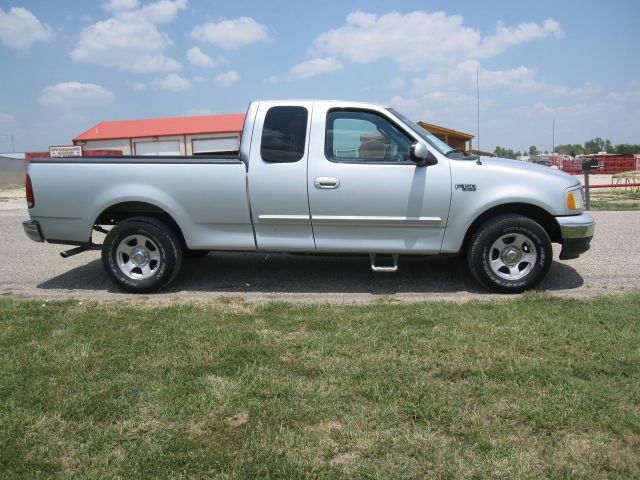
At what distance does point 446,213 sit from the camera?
215 inches

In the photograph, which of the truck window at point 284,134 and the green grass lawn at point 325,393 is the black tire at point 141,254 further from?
the truck window at point 284,134

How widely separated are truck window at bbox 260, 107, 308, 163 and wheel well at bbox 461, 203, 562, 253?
1960 mm

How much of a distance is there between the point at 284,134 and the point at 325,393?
124 inches

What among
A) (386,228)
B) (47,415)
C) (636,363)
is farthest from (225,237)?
(636,363)

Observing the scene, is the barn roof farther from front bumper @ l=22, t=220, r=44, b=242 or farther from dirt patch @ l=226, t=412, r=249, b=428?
dirt patch @ l=226, t=412, r=249, b=428

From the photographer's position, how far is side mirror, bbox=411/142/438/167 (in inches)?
206

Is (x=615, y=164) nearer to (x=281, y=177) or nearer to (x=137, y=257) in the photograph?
(x=281, y=177)

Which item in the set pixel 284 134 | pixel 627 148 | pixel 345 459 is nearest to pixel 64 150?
pixel 284 134

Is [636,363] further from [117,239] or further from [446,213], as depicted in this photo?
[117,239]

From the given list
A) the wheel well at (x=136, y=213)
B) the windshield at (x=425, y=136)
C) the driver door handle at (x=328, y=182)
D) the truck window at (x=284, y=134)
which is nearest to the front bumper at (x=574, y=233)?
the windshield at (x=425, y=136)

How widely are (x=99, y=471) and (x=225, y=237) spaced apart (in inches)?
133

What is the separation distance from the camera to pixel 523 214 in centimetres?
563

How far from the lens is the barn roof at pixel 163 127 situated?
46.0 metres

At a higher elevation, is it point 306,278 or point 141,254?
point 141,254
